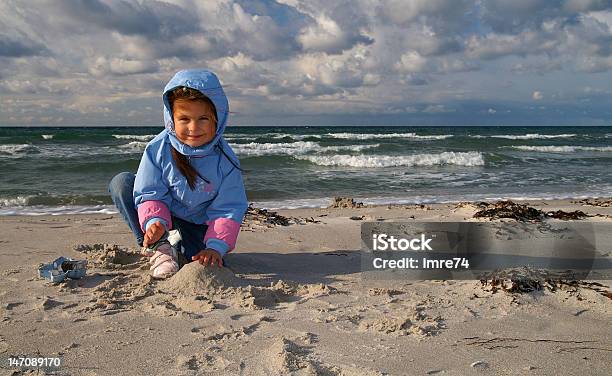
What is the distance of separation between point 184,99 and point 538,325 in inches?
91.6

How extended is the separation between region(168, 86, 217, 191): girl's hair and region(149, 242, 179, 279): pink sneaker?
0.47 metres

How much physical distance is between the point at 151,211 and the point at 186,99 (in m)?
0.76

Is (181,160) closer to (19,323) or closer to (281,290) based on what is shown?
(281,290)

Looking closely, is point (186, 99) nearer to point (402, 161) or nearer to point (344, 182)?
point (344, 182)

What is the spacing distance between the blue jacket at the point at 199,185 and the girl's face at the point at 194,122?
34 millimetres

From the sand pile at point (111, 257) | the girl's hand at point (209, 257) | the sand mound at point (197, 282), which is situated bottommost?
the sand pile at point (111, 257)

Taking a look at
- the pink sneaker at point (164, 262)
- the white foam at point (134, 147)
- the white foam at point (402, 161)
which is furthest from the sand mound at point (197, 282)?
the white foam at point (134, 147)

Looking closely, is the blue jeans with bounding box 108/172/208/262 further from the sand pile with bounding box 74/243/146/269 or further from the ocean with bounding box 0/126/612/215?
the ocean with bounding box 0/126/612/215

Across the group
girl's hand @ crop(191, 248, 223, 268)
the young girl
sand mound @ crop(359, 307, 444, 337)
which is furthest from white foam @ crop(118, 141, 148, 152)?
sand mound @ crop(359, 307, 444, 337)

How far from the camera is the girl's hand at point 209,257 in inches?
116

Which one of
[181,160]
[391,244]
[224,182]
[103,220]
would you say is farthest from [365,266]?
[103,220]

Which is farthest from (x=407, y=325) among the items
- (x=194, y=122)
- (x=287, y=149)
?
(x=287, y=149)

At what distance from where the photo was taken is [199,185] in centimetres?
312
